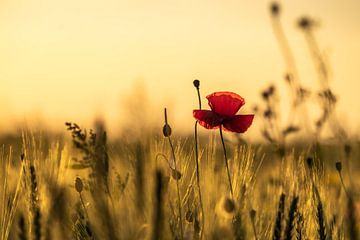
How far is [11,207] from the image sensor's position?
1765mm

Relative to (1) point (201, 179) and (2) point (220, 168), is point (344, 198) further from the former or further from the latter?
(1) point (201, 179)

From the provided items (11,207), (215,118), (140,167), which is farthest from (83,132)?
(215,118)

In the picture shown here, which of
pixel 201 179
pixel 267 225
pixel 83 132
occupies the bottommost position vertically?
pixel 267 225

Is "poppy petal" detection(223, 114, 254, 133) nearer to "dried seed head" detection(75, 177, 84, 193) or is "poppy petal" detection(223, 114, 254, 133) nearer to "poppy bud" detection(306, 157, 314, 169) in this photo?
"poppy bud" detection(306, 157, 314, 169)

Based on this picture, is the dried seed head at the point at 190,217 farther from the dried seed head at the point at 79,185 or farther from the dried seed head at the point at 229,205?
the dried seed head at the point at 79,185

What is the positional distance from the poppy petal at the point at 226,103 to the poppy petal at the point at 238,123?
2cm

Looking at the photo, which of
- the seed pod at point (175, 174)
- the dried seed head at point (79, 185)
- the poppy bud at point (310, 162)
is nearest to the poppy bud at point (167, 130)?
the seed pod at point (175, 174)

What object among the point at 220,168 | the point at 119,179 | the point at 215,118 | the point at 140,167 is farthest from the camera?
the point at 220,168

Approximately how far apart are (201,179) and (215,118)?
0.69ft

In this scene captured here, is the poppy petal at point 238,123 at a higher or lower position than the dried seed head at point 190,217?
higher

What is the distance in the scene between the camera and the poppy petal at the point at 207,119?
1938 millimetres

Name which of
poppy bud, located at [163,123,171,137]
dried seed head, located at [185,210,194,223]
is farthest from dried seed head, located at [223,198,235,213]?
poppy bud, located at [163,123,171,137]

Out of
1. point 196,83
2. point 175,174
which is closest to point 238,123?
point 196,83

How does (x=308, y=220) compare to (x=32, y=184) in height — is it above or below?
below
